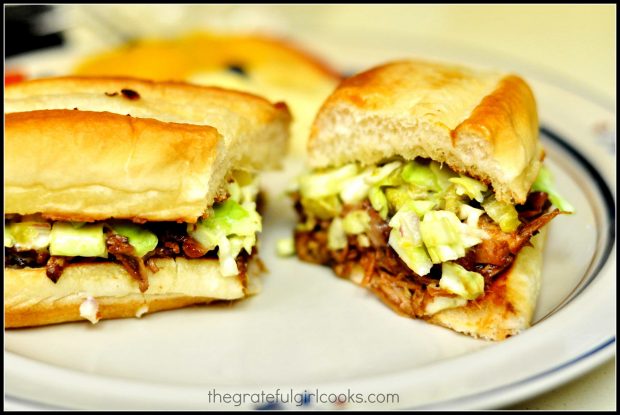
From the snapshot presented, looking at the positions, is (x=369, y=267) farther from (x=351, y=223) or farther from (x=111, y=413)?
(x=111, y=413)

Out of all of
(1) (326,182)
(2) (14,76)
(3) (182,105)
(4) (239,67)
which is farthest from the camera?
(4) (239,67)

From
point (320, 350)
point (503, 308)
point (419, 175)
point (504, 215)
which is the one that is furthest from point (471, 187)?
point (320, 350)

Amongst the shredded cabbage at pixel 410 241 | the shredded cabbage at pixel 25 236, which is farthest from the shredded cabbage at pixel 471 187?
the shredded cabbage at pixel 25 236

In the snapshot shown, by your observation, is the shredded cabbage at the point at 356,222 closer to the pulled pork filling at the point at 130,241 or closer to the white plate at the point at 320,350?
the white plate at the point at 320,350

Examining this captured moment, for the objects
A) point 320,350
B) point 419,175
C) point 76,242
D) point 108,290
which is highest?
point 419,175

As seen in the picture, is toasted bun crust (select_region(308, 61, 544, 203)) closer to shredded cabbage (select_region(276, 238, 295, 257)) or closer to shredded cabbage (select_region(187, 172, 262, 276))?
shredded cabbage (select_region(276, 238, 295, 257))

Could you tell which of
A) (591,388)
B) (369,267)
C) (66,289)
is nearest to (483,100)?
(369,267)

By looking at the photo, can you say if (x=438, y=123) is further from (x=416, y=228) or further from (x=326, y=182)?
(x=326, y=182)
